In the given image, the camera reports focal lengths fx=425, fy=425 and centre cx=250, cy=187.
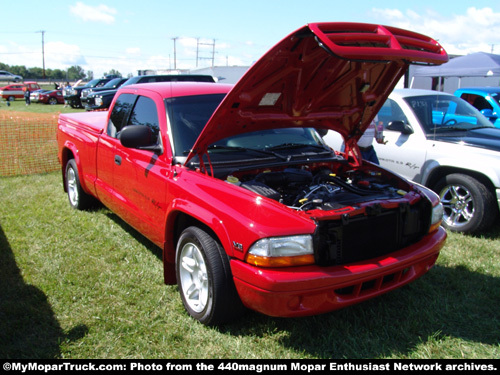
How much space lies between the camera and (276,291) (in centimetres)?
256

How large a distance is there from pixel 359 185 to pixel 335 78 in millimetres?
931

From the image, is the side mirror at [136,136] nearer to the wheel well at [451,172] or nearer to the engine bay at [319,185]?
the engine bay at [319,185]

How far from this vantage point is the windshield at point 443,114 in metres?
5.79

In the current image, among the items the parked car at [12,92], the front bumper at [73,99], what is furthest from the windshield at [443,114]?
the parked car at [12,92]

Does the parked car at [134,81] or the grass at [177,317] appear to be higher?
the parked car at [134,81]

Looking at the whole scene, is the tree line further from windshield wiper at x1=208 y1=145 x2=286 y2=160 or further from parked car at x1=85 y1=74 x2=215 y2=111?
windshield wiper at x1=208 y1=145 x2=286 y2=160

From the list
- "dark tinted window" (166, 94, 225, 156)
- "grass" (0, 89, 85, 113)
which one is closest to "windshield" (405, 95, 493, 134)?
"dark tinted window" (166, 94, 225, 156)

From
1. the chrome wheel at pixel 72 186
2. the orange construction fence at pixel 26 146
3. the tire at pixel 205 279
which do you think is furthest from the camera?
the orange construction fence at pixel 26 146

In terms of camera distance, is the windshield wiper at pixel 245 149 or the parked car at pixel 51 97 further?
the parked car at pixel 51 97

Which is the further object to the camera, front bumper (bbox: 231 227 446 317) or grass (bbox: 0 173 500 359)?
grass (bbox: 0 173 500 359)

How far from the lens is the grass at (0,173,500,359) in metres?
2.90

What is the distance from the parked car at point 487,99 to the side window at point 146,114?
720 cm

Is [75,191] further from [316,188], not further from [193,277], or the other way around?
[316,188]

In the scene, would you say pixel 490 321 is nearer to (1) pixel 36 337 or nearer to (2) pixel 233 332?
(2) pixel 233 332
